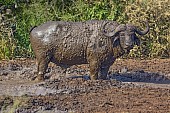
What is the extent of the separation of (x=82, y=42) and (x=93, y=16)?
4.81 metres

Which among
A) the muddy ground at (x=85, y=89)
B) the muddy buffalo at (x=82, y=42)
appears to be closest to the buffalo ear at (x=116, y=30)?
the muddy buffalo at (x=82, y=42)

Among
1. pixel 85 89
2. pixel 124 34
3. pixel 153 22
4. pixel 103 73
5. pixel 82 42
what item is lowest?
pixel 85 89

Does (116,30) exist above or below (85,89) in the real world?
above

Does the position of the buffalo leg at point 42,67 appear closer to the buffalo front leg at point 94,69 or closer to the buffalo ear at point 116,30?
the buffalo front leg at point 94,69

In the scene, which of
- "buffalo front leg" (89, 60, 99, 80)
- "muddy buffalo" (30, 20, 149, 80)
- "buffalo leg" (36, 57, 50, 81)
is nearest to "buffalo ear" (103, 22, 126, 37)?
"muddy buffalo" (30, 20, 149, 80)

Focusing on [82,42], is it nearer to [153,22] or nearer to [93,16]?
[93,16]

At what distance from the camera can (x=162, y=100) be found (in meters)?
10.6

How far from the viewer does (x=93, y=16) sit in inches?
666

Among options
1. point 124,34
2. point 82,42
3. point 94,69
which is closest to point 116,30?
point 124,34

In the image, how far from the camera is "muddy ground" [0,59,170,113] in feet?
32.3

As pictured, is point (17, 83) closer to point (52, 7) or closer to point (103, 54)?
point (103, 54)

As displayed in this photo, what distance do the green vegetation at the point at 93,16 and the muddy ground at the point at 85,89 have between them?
87cm

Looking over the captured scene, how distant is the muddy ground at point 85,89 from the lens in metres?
9.85

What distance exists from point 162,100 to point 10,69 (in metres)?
4.90
